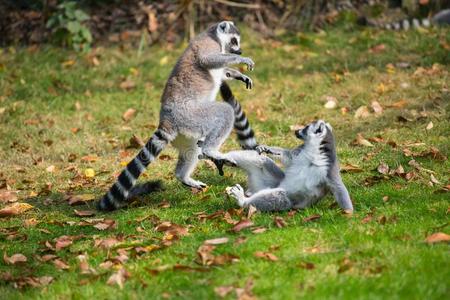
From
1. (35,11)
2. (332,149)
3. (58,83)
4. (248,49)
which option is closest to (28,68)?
(58,83)

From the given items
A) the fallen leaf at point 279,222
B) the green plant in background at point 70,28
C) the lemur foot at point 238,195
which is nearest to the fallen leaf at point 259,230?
the fallen leaf at point 279,222

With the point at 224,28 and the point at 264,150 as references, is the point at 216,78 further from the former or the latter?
the point at 264,150

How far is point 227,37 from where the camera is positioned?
7895 millimetres

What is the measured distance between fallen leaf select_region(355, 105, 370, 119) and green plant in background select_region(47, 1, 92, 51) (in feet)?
21.1

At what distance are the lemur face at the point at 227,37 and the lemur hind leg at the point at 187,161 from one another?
4.33 ft

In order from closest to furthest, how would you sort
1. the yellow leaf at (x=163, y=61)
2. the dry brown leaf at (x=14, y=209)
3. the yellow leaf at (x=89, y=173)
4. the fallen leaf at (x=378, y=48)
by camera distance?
1. the dry brown leaf at (x=14, y=209)
2. the yellow leaf at (x=89, y=173)
3. the fallen leaf at (x=378, y=48)
4. the yellow leaf at (x=163, y=61)

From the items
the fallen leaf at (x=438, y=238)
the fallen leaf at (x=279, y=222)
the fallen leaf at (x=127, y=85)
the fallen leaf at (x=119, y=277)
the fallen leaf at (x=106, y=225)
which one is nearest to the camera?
the fallen leaf at (x=119, y=277)

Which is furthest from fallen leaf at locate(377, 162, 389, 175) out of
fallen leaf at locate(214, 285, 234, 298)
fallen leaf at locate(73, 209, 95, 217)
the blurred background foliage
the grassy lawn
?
the blurred background foliage

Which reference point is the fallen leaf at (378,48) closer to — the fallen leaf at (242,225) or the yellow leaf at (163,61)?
the yellow leaf at (163,61)

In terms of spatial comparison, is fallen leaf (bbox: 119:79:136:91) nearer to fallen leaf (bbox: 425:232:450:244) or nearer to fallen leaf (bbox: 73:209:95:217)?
fallen leaf (bbox: 73:209:95:217)

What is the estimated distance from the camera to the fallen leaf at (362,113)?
9.72 metres

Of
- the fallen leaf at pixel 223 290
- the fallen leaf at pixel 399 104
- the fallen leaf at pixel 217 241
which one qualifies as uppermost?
the fallen leaf at pixel 223 290

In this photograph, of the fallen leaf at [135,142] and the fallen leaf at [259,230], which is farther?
the fallen leaf at [135,142]

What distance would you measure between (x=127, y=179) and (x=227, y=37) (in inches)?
92.7
